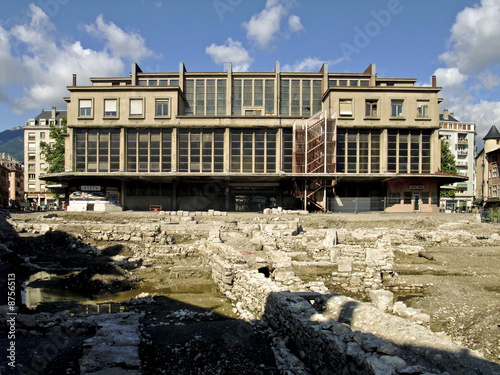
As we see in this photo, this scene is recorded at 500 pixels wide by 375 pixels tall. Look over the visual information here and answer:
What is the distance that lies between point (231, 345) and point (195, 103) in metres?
42.0

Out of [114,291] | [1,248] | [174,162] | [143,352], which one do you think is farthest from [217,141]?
[143,352]

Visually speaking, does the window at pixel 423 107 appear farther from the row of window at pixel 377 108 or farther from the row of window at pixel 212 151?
the row of window at pixel 212 151

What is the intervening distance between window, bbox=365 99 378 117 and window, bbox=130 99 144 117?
29.7 metres

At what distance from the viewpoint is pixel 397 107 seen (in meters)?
40.6

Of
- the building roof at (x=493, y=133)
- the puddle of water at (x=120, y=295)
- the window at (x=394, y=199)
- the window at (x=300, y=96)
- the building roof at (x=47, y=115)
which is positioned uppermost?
the building roof at (x=47, y=115)

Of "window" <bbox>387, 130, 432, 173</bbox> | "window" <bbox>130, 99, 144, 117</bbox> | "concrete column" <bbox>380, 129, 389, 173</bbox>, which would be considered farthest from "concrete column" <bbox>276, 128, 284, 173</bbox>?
"window" <bbox>130, 99, 144, 117</bbox>

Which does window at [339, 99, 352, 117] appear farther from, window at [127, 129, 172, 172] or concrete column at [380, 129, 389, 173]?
window at [127, 129, 172, 172]

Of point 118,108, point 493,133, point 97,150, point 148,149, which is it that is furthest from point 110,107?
point 493,133

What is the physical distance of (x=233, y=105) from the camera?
45875 mm

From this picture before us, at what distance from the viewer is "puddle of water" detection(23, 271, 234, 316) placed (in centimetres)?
1158

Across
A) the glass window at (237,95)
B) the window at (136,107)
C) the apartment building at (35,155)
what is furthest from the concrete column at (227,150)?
the apartment building at (35,155)

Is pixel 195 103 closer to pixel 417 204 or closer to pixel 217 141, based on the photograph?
pixel 217 141

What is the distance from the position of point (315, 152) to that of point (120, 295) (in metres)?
30.7

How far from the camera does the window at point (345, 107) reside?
40469 millimetres
